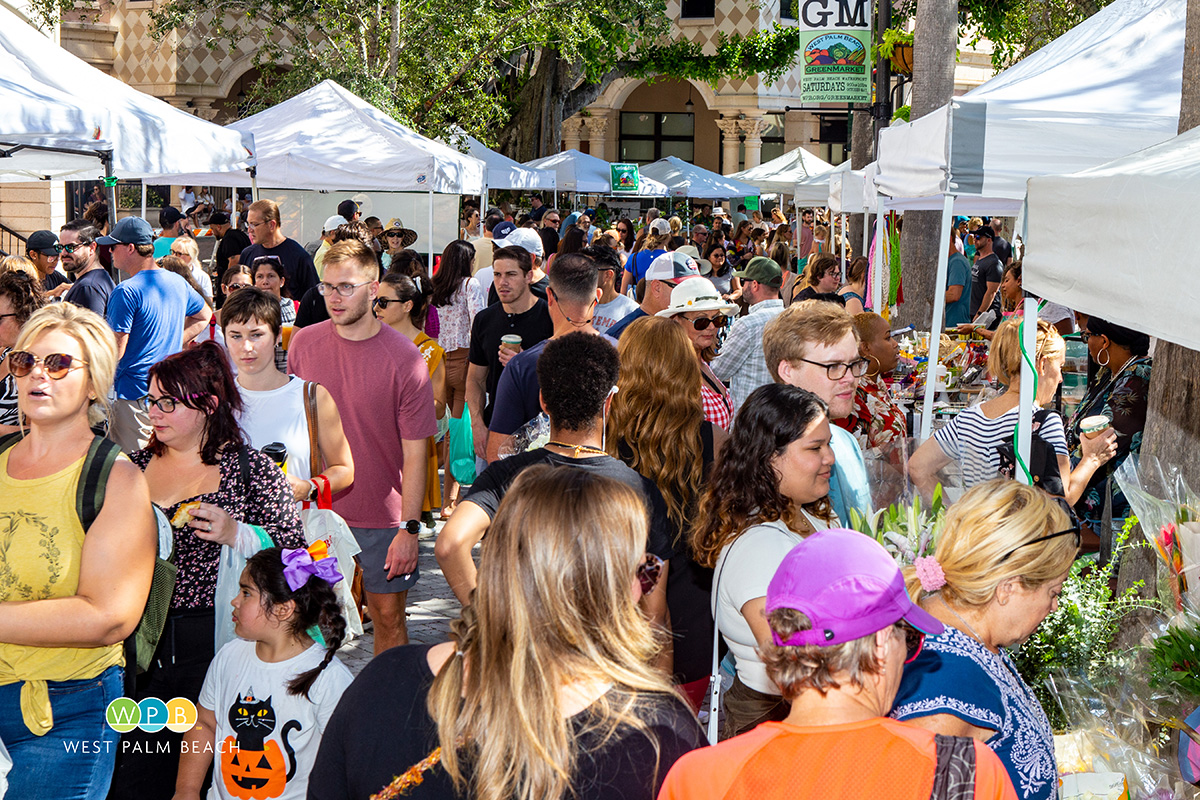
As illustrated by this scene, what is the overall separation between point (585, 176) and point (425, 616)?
1791 cm

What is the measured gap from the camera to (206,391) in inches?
140

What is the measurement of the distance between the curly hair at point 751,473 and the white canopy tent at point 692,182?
21589mm

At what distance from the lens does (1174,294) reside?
259 centimetres

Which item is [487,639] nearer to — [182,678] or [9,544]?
[9,544]

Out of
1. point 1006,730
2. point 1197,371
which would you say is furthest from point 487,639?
point 1197,371

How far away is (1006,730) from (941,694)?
0.54 ft

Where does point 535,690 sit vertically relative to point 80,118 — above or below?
below

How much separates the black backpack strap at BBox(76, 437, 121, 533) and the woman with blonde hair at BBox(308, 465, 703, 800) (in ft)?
3.93

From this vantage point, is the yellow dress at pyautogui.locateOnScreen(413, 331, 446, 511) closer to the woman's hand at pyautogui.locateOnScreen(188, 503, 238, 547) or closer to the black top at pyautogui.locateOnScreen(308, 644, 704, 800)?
the woman's hand at pyautogui.locateOnScreen(188, 503, 238, 547)

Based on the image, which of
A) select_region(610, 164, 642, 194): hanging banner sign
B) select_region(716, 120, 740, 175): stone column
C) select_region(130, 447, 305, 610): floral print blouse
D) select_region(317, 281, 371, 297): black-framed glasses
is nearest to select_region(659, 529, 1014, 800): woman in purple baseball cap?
select_region(130, 447, 305, 610): floral print blouse

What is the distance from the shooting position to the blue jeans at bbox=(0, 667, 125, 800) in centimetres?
284

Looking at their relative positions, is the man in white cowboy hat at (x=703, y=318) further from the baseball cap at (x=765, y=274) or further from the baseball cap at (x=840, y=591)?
the baseball cap at (x=840, y=591)

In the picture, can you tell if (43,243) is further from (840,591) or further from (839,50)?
(840,591)

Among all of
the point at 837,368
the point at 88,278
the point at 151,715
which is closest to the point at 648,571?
the point at 151,715
